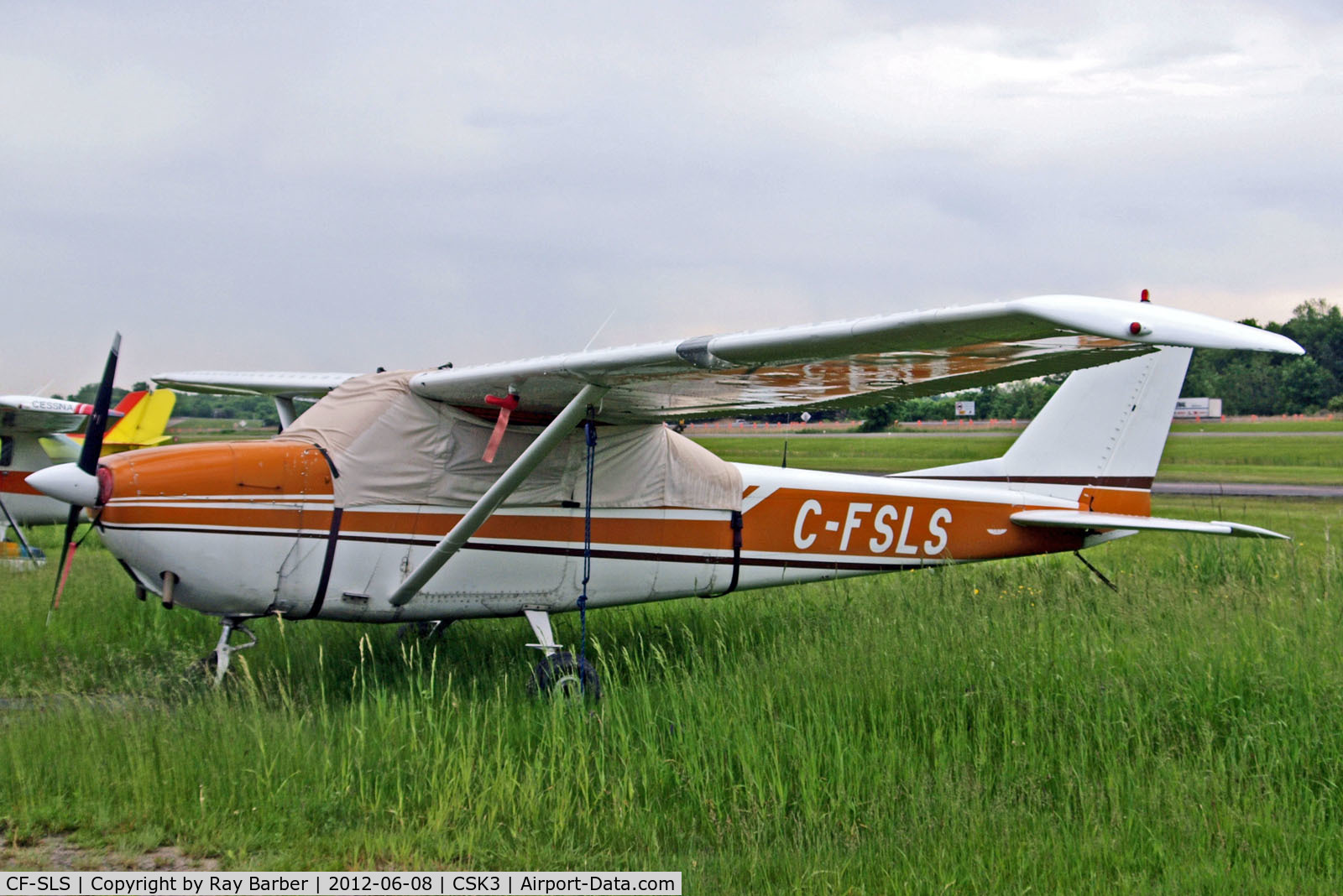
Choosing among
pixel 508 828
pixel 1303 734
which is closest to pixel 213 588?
pixel 508 828

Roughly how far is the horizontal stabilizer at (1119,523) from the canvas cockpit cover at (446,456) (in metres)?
3.23

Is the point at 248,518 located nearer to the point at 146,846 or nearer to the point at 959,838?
the point at 146,846

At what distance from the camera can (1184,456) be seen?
40812mm

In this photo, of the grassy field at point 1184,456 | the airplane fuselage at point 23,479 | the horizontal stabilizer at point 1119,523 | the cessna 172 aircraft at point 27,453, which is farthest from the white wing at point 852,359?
the grassy field at point 1184,456

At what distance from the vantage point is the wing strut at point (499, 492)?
568 cm

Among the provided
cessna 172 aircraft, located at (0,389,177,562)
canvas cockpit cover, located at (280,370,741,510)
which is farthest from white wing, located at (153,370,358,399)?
cessna 172 aircraft, located at (0,389,177,562)

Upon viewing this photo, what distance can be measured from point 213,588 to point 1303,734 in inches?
Result: 230

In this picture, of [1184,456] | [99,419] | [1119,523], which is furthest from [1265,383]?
[99,419]

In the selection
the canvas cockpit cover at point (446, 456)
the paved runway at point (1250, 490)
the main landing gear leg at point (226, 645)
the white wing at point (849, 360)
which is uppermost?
the white wing at point (849, 360)

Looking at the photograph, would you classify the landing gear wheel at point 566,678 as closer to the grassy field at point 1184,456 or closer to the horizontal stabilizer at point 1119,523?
the horizontal stabilizer at point 1119,523

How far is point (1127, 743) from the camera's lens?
491cm

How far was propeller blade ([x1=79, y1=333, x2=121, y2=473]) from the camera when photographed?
5.49 metres

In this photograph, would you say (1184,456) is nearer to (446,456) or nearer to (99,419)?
(446,456)

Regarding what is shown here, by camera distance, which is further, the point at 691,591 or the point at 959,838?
the point at 691,591
